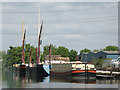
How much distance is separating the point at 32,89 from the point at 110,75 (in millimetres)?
23653

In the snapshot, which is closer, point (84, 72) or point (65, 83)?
point (65, 83)

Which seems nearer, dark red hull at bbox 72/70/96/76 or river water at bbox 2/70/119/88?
river water at bbox 2/70/119/88

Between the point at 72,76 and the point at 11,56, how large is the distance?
76.3 meters

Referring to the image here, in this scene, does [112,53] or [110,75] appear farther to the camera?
[112,53]

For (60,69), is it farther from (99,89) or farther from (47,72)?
(99,89)

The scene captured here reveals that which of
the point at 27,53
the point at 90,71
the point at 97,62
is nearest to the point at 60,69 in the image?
the point at 90,71

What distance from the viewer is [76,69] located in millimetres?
60781

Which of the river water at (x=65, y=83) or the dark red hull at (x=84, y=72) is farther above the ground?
the dark red hull at (x=84, y=72)

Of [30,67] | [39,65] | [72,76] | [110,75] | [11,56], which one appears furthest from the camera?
[11,56]

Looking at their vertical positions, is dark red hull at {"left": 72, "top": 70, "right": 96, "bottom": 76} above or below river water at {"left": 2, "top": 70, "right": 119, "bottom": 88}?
above

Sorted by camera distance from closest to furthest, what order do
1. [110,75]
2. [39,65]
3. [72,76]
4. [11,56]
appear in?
[110,75] → [72,76] → [39,65] → [11,56]

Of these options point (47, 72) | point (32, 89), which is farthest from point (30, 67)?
point (32, 89)

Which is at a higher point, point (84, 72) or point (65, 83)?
point (84, 72)

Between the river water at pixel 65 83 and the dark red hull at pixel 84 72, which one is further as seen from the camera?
the dark red hull at pixel 84 72
